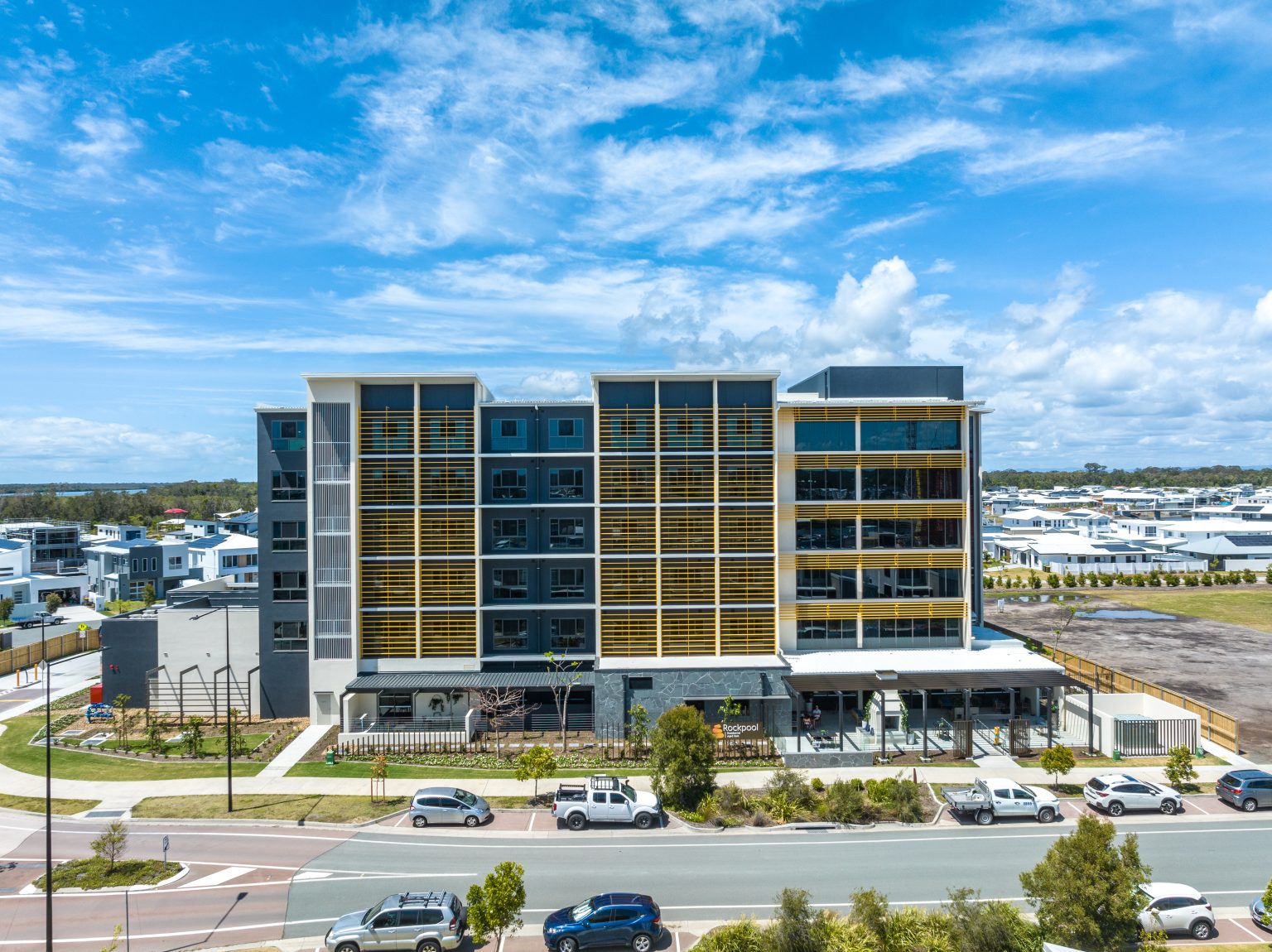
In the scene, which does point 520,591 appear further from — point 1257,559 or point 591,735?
point 1257,559

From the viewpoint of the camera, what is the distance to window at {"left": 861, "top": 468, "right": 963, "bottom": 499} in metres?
49.8

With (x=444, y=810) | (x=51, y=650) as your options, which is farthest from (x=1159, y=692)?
(x=51, y=650)

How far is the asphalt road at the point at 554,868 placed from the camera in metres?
26.1

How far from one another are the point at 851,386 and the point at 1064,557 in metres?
90.9

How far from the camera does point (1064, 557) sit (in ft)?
402

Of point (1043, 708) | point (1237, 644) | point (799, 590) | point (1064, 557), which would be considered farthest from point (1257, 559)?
point (799, 590)

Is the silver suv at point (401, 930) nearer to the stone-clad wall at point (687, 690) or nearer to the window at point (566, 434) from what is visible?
the stone-clad wall at point (687, 690)

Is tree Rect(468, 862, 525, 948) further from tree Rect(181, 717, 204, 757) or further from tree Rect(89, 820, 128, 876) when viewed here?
tree Rect(181, 717, 204, 757)

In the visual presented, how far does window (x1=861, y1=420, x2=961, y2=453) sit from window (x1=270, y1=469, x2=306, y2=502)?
36987 millimetres

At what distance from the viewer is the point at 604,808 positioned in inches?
1316

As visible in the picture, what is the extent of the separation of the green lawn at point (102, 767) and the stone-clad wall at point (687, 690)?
63.9 ft

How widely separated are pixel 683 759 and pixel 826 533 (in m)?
20.5

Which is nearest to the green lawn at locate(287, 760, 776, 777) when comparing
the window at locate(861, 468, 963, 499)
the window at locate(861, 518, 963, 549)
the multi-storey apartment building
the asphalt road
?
the asphalt road

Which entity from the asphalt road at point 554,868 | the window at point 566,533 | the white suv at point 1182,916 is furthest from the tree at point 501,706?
the white suv at point 1182,916
